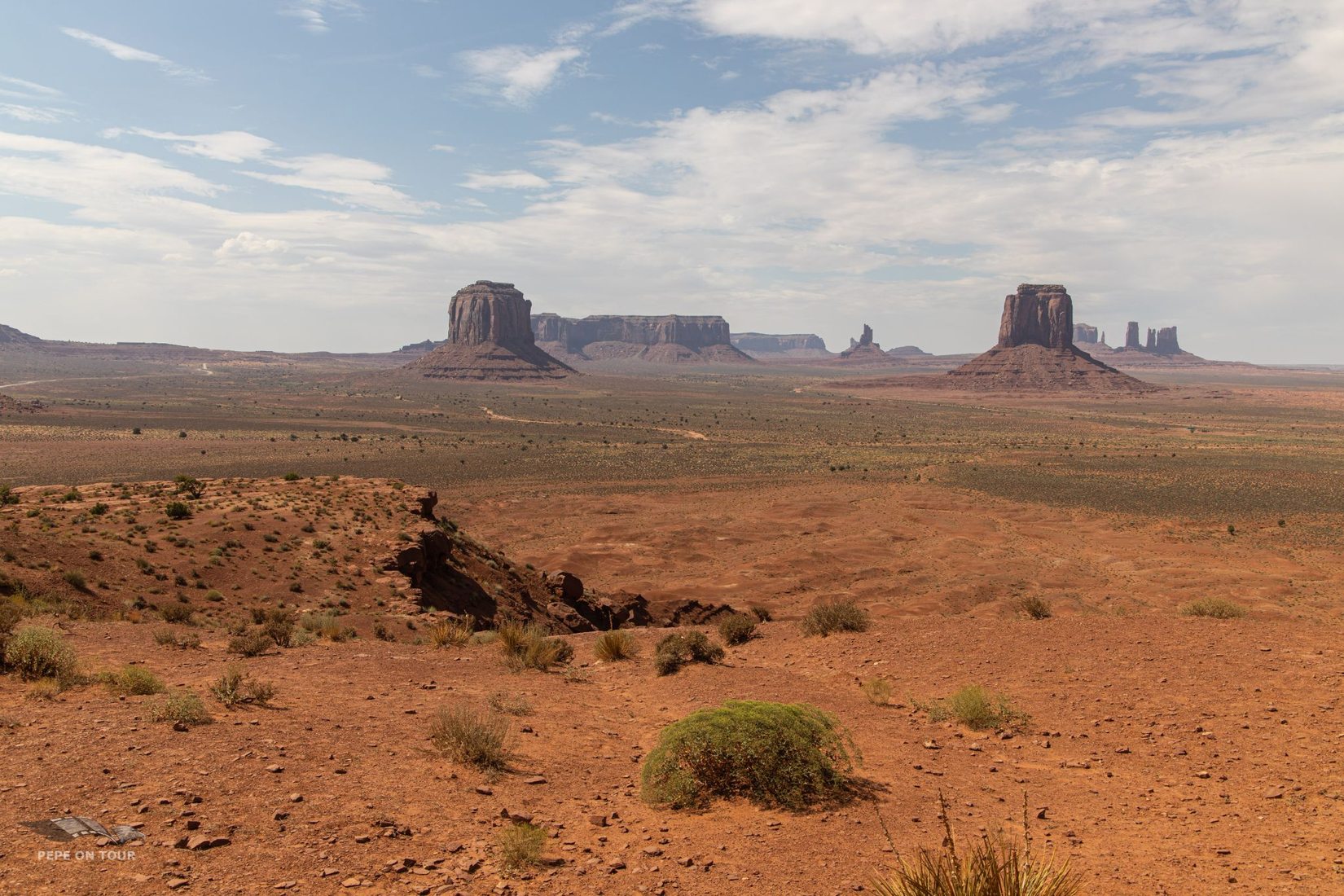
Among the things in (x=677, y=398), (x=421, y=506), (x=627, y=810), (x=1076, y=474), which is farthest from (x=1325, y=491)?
(x=677, y=398)

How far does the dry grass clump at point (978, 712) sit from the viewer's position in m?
9.94

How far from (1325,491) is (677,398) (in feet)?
341

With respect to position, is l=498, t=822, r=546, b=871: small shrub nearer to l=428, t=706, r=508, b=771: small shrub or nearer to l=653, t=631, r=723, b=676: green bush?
l=428, t=706, r=508, b=771: small shrub

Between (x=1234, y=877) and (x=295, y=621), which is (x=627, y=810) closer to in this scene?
(x=1234, y=877)

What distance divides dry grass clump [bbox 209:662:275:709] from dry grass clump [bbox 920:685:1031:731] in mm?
8598

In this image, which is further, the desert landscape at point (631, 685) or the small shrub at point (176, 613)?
the small shrub at point (176, 613)

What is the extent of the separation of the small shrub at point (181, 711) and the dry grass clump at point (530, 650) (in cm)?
512

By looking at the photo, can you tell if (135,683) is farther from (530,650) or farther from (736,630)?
(736,630)

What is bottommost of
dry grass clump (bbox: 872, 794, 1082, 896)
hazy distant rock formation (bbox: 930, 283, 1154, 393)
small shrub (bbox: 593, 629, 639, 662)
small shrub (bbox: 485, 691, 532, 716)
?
small shrub (bbox: 593, 629, 639, 662)

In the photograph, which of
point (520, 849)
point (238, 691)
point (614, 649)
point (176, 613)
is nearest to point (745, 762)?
point (520, 849)

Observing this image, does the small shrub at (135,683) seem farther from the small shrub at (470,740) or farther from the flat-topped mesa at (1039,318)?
the flat-topped mesa at (1039,318)

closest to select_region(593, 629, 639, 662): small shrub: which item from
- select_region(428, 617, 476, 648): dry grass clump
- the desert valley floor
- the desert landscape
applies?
the desert landscape

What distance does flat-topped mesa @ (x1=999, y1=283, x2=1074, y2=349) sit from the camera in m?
183

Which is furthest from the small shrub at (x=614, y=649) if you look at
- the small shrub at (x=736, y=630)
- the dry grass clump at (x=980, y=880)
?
the dry grass clump at (x=980, y=880)
